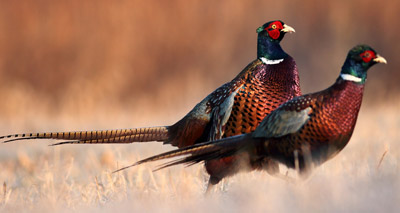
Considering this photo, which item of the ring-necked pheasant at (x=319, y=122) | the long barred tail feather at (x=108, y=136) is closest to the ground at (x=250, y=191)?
the ring-necked pheasant at (x=319, y=122)

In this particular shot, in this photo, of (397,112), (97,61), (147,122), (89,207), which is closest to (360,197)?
(89,207)

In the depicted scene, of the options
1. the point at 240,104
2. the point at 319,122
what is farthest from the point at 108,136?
the point at 319,122

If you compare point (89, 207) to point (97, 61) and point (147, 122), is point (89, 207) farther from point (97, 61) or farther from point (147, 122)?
point (97, 61)

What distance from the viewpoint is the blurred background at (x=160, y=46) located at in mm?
12727

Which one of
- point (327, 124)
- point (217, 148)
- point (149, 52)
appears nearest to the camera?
point (327, 124)

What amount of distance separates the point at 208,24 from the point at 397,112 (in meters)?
4.79

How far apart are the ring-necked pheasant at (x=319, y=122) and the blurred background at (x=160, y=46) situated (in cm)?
773

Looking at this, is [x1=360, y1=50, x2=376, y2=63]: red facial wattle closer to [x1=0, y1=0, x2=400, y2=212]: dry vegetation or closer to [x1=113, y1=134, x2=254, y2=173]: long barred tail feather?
[x1=113, y1=134, x2=254, y2=173]: long barred tail feather

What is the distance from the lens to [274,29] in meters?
5.61

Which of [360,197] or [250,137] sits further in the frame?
[250,137]

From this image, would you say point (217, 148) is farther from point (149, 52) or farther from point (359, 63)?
point (149, 52)

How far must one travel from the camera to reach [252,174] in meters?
5.58

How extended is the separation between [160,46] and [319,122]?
909 centimetres

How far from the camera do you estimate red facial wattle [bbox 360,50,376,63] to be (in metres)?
4.43
